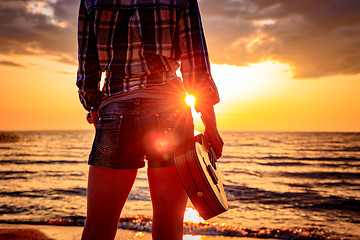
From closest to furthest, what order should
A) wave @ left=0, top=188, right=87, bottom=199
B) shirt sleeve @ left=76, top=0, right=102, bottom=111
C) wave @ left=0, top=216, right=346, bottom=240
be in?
shirt sleeve @ left=76, top=0, right=102, bottom=111 → wave @ left=0, top=216, right=346, bottom=240 → wave @ left=0, top=188, right=87, bottom=199

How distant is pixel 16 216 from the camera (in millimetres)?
5875

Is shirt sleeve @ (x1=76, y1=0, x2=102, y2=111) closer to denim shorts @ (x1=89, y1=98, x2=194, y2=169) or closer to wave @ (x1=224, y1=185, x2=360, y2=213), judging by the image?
denim shorts @ (x1=89, y1=98, x2=194, y2=169)

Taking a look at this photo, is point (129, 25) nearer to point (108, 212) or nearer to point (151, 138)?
point (151, 138)

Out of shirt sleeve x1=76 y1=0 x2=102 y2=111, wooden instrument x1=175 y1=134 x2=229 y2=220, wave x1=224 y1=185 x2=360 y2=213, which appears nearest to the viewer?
wooden instrument x1=175 y1=134 x2=229 y2=220

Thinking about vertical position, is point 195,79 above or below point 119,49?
below

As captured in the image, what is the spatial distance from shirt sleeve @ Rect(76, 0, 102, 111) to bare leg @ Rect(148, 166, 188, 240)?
60 cm

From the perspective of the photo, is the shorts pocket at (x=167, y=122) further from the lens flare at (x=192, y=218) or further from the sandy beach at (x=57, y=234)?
the lens flare at (x=192, y=218)

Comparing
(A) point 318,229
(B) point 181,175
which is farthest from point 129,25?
(A) point 318,229

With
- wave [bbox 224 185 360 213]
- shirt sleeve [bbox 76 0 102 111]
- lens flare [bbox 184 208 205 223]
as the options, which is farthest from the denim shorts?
wave [bbox 224 185 360 213]

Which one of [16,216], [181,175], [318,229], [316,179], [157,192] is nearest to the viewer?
[181,175]

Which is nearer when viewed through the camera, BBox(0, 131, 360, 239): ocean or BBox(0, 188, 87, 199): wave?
BBox(0, 131, 360, 239): ocean

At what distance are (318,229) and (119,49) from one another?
18.2 ft

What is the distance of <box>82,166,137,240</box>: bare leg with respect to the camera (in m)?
1.26

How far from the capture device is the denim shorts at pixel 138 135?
4.09 ft
